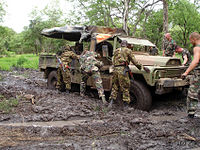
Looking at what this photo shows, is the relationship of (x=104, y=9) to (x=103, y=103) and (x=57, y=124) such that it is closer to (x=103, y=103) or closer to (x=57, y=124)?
(x=103, y=103)

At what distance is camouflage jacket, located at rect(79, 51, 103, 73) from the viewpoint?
18.6 ft

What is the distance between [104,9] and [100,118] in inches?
589

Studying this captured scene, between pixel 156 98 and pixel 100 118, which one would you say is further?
pixel 156 98

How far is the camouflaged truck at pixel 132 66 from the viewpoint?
15.5 feet

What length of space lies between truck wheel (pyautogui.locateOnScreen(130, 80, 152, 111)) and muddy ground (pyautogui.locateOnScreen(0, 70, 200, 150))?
0.54ft

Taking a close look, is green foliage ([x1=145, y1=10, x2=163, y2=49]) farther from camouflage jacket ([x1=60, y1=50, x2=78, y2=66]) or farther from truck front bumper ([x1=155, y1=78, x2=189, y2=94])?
truck front bumper ([x1=155, y1=78, x2=189, y2=94])

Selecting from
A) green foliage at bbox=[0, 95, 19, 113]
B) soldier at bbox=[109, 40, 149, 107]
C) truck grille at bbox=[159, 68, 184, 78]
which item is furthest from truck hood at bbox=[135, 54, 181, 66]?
green foliage at bbox=[0, 95, 19, 113]

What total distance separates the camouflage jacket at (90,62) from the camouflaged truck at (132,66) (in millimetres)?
251

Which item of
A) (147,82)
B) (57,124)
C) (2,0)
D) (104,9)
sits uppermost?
(2,0)

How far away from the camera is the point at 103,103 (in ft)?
17.8

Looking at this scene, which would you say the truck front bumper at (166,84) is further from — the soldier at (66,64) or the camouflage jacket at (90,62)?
the soldier at (66,64)

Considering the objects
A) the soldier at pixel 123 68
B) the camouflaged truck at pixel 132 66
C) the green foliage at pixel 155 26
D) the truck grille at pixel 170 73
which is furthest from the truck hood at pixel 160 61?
the green foliage at pixel 155 26

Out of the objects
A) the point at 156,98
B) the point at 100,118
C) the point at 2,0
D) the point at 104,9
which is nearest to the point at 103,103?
Result: the point at 100,118

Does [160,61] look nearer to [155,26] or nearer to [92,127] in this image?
[92,127]
